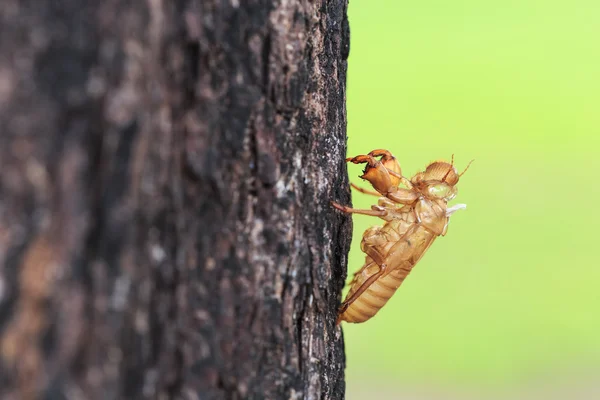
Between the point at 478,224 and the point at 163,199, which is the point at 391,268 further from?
the point at 478,224

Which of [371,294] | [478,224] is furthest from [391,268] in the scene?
[478,224]

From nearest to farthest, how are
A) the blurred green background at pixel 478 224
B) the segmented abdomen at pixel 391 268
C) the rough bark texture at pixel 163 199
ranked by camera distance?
1. the rough bark texture at pixel 163 199
2. the segmented abdomen at pixel 391 268
3. the blurred green background at pixel 478 224

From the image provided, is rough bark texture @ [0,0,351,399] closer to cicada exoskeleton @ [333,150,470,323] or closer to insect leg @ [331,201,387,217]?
insect leg @ [331,201,387,217]

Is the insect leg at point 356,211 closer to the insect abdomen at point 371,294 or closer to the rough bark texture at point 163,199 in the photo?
the rough bark texture at point 163,199

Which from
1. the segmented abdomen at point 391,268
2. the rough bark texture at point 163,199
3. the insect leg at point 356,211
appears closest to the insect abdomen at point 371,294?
the segmented abdomen at point 391,268

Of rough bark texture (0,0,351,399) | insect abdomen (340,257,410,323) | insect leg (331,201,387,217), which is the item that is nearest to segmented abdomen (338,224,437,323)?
insect abdomen (340,257,410,323)

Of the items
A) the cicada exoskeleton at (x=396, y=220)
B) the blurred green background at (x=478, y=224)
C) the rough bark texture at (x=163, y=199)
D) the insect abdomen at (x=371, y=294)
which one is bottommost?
the rough bark texture at (x=163, y=199)

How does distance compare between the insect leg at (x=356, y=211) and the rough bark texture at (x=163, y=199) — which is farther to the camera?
the insect leg at (x=356, y=211)

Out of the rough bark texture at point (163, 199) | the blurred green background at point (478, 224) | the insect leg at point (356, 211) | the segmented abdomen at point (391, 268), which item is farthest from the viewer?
the blurred green background at point (478, 224)
